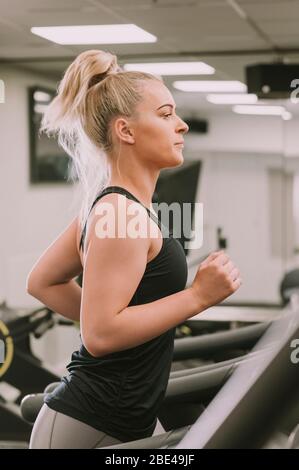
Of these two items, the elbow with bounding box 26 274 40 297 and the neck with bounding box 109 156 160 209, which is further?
the elbow with bounding box 26 274 40 297

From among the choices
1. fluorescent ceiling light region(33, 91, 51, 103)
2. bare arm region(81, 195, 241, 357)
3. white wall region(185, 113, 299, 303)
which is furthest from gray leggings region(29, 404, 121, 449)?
white wall region(185, 113, 299, 303)

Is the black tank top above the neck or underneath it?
underneath

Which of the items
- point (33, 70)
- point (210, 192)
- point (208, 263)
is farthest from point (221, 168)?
point (208, 263)

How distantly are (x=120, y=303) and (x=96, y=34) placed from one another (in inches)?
120

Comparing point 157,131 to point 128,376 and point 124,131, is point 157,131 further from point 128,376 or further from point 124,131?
point 128,376

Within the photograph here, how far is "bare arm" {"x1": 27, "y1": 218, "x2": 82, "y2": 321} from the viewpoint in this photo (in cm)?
115

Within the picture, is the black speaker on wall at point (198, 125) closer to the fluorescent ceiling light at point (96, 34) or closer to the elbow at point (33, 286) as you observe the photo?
the fluorescent ceiling light at point (96, 34)

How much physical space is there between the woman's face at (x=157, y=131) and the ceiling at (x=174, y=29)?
2172 mm

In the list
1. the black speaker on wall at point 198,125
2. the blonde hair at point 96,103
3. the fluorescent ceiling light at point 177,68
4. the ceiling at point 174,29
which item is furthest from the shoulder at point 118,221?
the black speaker on wall at point 198,125

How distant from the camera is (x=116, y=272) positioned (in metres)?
0.93

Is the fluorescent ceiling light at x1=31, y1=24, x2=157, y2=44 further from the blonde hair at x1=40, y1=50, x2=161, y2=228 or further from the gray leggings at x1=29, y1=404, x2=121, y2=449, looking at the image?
the gray leggings at x1=29, y1=404, x2=121, y2=449

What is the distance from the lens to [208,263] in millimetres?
938
